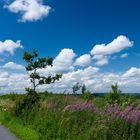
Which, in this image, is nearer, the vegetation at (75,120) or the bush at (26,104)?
the vegetation at (75,120)

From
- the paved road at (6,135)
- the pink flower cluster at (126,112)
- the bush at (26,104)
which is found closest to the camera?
the pink flower cluster at (126,112)

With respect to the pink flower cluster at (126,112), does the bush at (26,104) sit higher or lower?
higher

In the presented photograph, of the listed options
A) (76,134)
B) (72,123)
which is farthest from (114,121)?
(72,123)

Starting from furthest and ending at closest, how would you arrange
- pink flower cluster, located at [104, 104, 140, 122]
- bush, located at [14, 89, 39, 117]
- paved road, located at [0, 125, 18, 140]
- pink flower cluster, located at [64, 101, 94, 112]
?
bush, located at [14, 89, 39, 117] < pink flower cluster, located at [64, 101, 94, 112] < paved road, located at [0, 125, 18, 140] < pink flower cluster, located at [104, 104, 140, 122]

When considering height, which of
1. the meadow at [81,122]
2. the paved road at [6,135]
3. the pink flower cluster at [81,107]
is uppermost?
the pink flower cluster at [81,107]

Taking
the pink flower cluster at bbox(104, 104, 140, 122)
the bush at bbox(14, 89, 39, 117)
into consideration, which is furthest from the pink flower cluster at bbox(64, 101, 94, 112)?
the bush at bbox(14, 89, 39, 117)

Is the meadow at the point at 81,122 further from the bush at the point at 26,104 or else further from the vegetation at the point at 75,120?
the bush at the point at 26,104

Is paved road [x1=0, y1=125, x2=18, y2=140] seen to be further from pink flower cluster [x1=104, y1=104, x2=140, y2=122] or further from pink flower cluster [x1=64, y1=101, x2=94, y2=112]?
pink flower cluster [x1=104, y1=104, x2=140, y2=122]

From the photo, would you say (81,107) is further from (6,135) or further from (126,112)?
(126,112)

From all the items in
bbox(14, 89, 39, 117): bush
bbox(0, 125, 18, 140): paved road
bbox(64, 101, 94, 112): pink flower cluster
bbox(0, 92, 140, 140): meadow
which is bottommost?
bbox(0, 125, 18, 140): paved road

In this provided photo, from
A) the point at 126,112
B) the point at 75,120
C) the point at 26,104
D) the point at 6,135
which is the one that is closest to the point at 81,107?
the point at 75,120

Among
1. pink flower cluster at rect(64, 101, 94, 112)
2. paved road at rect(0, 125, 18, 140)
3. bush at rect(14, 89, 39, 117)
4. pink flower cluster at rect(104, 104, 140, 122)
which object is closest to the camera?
pink flower cluster at rect(104, 104, 140, 122)

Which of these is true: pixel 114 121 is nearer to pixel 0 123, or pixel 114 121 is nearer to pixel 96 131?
pixel 96 131

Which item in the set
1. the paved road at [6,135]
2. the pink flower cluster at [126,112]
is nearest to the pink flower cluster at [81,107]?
the pink flower cluster at [126,112]
